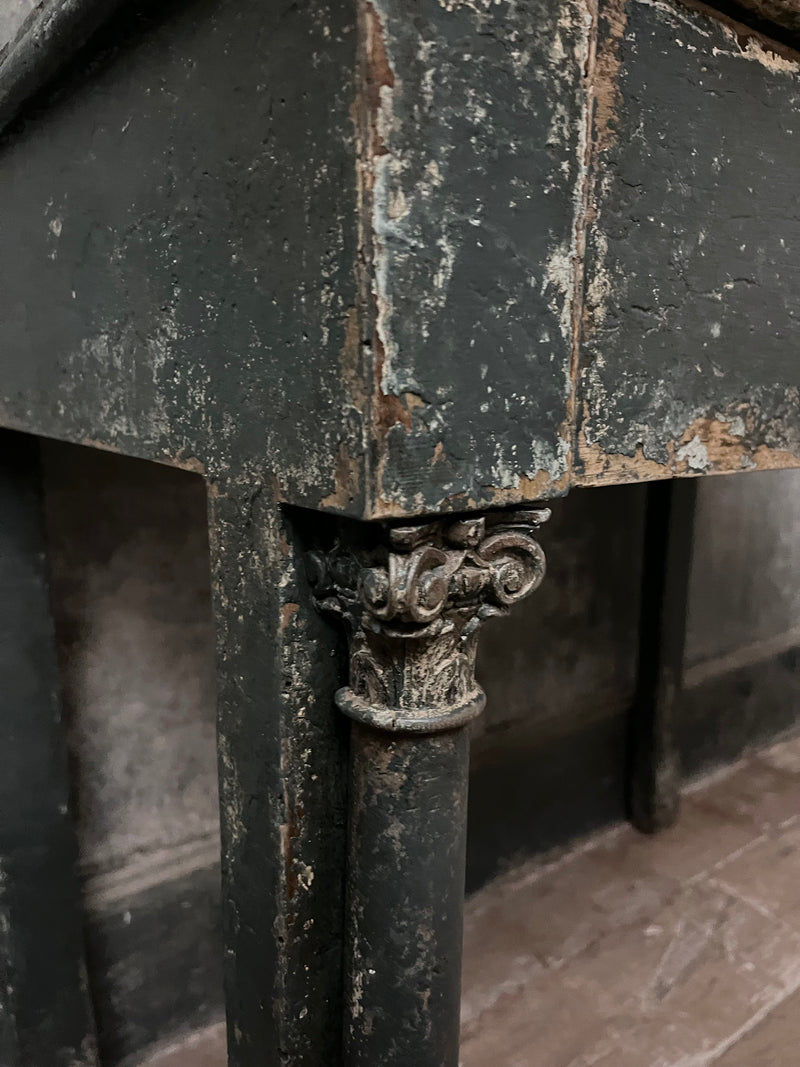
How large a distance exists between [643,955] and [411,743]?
2580mm

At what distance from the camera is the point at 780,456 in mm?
1228

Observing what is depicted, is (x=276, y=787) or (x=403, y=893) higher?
(x=276, y=787)

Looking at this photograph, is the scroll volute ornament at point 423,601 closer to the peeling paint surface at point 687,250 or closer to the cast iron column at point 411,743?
the cast iron column at point 411,743

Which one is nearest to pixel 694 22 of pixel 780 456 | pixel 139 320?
pixel 780 456

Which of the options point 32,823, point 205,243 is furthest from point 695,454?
point 32,823

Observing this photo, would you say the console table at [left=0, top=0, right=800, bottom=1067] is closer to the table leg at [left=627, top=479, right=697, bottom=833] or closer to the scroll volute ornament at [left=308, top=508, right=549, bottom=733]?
the scroll volute ornament at [left=308, top=508, right=549, bottom=733]

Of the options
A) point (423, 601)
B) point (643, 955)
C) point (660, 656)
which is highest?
point (423, 601)

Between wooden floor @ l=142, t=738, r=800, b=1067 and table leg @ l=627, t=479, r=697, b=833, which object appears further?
table leg @ l=627, t=479, r=697, b=833

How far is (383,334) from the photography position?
2.49 feet

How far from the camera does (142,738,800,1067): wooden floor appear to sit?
8.68 ft

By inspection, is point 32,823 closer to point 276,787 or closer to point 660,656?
point 276,787

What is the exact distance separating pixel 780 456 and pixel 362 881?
2.86 ft

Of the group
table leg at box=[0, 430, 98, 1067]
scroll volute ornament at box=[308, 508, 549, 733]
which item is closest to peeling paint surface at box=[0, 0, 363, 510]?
scroll volute ornament at box=[308, 508, 549, 733]

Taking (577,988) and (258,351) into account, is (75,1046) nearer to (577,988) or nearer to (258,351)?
(577,988)
